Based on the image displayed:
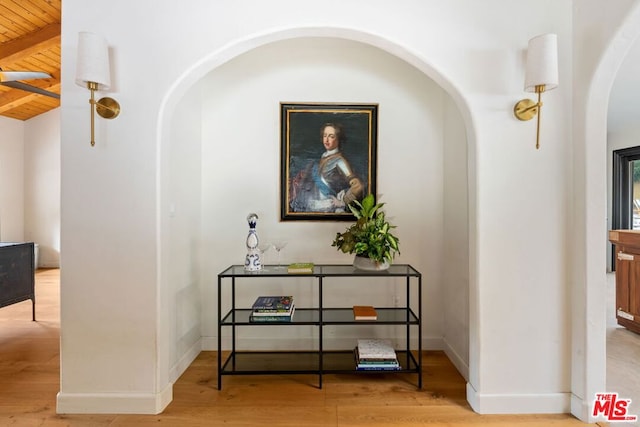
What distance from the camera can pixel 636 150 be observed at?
5855 millimetres

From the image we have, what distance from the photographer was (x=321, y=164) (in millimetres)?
3021

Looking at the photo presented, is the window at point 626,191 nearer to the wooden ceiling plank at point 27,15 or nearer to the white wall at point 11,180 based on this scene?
the wooden ceiling plank at point 27,15

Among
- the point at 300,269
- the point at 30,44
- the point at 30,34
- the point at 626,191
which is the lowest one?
the point at 300,269

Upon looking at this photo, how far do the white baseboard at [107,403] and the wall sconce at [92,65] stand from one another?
5.05 feet

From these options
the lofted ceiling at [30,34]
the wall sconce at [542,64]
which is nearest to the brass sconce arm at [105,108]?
the wall sconce at [542,64]

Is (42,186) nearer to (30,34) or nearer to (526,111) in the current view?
(30,34)

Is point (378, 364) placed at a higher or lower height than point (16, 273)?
lower

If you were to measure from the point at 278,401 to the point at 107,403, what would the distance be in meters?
1.02

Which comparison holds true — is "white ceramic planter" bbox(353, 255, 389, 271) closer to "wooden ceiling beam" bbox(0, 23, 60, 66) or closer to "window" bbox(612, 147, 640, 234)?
"wooden ceiling beam" bbox(0, 23, 60, 66)

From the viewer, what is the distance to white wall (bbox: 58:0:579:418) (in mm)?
2117

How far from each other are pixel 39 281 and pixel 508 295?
6624 millimetres

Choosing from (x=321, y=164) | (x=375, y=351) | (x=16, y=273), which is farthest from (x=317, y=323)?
(x=16, y=273)

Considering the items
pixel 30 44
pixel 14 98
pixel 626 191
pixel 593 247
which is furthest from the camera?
pixel 626 191

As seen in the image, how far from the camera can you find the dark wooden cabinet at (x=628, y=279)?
3.51 m
